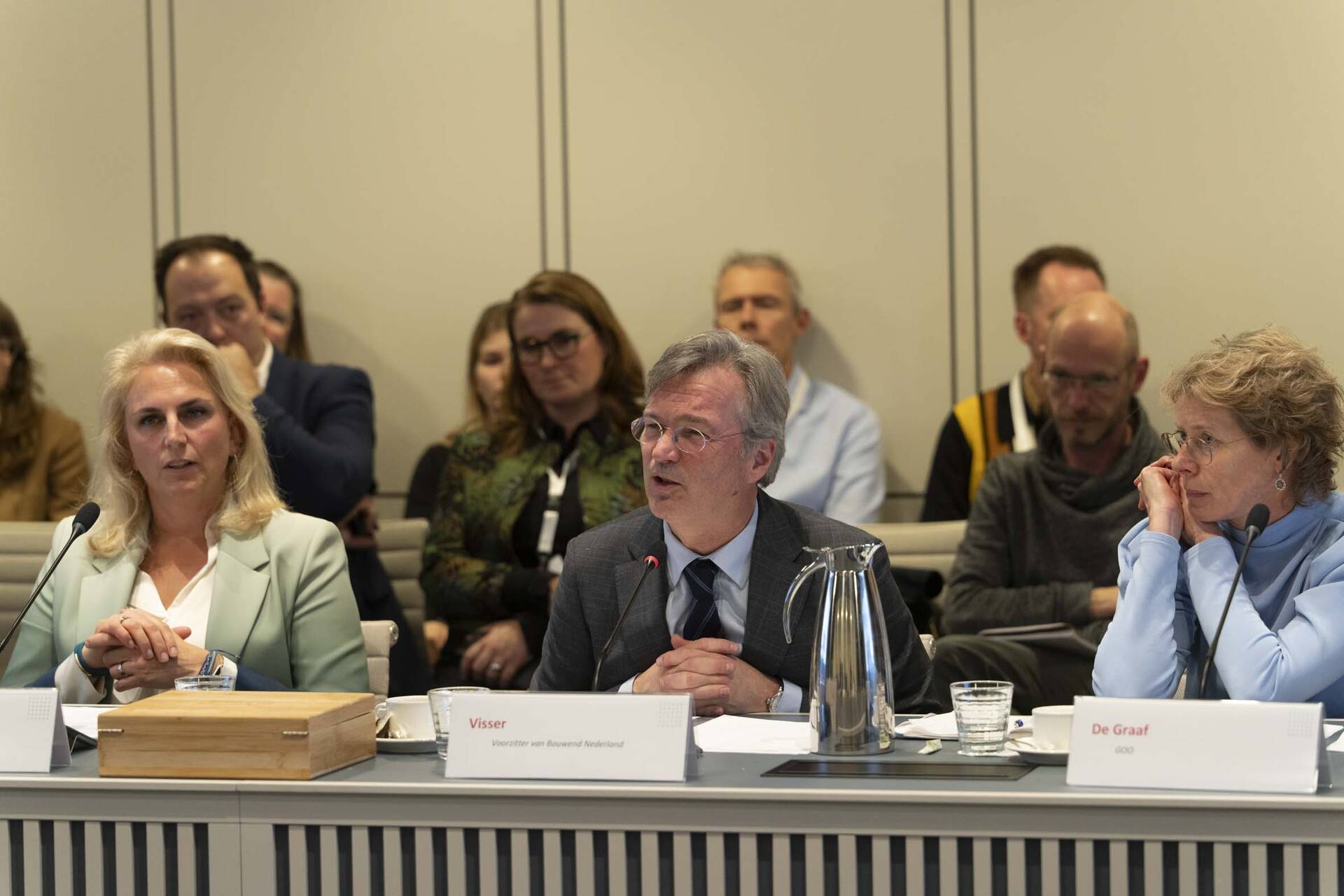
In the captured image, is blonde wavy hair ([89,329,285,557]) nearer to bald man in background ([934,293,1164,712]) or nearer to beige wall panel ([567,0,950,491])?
bald man in background ([934,293,1164,712])

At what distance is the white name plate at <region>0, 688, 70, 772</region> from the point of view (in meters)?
1.90

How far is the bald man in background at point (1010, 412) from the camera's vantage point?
4250 mm

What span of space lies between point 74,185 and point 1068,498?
3.36m

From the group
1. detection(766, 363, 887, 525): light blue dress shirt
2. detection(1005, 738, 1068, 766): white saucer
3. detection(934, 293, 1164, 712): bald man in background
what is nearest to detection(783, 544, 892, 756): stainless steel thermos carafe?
detection(1005, 738, 1068, 766): white saucer

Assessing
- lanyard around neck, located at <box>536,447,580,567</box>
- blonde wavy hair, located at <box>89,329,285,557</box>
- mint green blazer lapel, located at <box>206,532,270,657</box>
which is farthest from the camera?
lanyard around neck, located at <box>536,447,580,567</box>

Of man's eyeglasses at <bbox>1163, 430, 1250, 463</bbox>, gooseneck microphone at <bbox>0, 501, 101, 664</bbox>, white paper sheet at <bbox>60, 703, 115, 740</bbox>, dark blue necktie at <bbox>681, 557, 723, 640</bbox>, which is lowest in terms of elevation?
white paper sheet at <bbox>60, 703, 115, 740</bbox>

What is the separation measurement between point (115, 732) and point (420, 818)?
41 centimetres

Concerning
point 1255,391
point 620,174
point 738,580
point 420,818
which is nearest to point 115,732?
point 420,818

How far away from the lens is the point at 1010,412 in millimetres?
4285

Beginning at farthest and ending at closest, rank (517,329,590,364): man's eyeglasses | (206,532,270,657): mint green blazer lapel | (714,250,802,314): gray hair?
(714,250,802,314): gray hair → (517,329,590,364): man's eyeglasses → (206,532,270,657): mint green blazer lapel

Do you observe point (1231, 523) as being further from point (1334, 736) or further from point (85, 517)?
point (85, 517)

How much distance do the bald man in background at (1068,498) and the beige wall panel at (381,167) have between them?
70.7 inches

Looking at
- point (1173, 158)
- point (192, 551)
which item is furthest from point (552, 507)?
point (1173, 158)

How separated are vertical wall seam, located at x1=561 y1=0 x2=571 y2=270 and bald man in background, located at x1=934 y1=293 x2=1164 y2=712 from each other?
166cm
